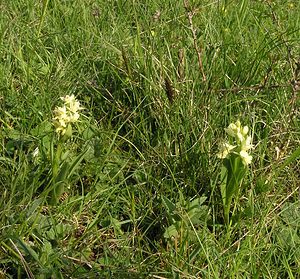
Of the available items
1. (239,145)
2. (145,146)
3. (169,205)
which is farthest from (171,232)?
(145,146)

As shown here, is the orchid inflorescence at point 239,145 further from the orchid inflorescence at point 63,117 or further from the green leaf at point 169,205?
the orchid inflorescence at point 63,117

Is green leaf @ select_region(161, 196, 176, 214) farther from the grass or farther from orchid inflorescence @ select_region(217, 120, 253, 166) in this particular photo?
orchid inflorescence @ select_region(217, 120, 253, 166)

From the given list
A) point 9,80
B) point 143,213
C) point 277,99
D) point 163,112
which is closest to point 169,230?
point 143,213

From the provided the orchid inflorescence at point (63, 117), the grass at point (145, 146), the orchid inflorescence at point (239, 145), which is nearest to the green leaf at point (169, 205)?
the grass at point (145, 146)

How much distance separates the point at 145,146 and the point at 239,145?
0.37 meters

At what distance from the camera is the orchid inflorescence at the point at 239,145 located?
1.60 metres

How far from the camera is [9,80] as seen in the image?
83.2 inches

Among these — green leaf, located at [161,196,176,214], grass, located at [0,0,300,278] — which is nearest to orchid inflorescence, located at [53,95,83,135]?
grass, located at [0,0,300,278]

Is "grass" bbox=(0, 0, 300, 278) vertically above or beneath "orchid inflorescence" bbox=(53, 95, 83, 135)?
beneath

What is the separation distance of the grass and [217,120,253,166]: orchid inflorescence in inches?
3.6

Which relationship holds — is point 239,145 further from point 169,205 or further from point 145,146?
point 145,146

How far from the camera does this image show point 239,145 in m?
1.61

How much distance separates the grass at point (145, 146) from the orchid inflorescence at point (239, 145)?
92 millimetres

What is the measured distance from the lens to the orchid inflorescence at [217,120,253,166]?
5.24 feet
